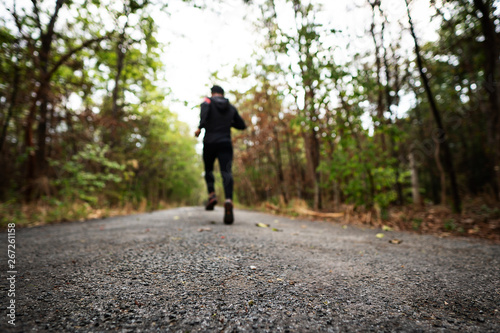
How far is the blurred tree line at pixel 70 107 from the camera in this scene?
15.3 feet

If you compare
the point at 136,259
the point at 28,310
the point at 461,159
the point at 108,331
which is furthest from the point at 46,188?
the point at 461,159

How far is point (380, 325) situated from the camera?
0.82m

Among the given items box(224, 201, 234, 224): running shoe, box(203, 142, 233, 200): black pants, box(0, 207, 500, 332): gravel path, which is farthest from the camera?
box(203, 142, 233, 200): black pants

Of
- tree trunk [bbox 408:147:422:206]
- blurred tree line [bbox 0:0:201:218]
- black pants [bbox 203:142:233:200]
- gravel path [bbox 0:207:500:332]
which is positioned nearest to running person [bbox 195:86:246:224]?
black pants [bbox 203:142:233:200]

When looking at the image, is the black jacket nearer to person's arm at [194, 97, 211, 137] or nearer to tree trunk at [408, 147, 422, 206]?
person's arm at [194, 97, 211, 137]

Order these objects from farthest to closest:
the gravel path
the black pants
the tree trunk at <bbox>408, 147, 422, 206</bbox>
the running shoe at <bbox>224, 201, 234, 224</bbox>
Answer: the tree trunk at <bbox>408, 147, 422, 206</bbox>
the black pants
the running shoe at <bbox>224, 201, 234, 224</bbox>
the gravel path

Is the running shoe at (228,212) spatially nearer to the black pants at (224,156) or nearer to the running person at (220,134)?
the running person at (220,134)

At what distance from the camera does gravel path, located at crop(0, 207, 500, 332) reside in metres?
0.82

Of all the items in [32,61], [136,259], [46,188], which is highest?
[32,61]

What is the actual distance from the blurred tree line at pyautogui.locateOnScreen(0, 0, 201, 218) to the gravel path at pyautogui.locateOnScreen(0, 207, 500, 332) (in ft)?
13.6

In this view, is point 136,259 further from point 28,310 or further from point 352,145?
point 352,145

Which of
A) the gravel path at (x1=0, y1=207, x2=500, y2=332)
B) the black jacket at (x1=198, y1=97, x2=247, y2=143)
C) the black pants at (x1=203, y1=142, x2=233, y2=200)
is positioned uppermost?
the black jacket at (x1=198, y1=97, x2=247, y2=143)

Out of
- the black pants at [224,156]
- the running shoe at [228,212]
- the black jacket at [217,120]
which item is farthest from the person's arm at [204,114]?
the running shoe at [228,212]

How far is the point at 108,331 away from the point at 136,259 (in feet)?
2.72
